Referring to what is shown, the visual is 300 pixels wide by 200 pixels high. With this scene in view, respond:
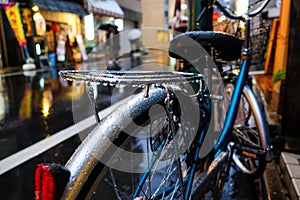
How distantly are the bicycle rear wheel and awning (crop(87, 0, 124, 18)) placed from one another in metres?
20.3

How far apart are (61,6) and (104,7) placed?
24.2 ft

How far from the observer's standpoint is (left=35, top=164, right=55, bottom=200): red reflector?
36.7 inches

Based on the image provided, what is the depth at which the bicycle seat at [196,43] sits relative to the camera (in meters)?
1.78

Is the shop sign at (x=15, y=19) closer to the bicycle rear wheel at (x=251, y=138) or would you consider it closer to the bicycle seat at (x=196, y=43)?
the bicycle rear wheel at (x=251, y=138)

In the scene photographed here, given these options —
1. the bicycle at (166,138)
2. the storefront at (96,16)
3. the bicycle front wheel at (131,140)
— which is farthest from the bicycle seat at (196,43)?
the storefront at (96,16)

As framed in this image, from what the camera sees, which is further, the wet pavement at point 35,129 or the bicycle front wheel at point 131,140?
the wet pavement at point 35,129

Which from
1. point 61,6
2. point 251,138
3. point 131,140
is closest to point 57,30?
point 61,6

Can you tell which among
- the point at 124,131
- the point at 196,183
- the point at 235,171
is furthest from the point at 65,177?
the point at 235,171

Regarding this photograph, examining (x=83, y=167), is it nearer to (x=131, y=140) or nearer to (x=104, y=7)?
(x=131, y=140)

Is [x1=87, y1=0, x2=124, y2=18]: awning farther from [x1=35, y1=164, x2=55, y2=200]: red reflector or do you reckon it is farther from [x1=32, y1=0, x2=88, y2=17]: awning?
[x1=35, y1=164, x2=55, y2=200]: red reflector

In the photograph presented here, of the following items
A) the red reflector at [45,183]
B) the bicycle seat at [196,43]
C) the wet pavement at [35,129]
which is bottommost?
the wet pavement at [35,129]

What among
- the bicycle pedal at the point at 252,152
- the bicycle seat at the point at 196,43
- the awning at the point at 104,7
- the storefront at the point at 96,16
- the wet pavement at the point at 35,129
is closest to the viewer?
the bicycle seat at the point at 196,43

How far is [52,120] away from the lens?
503 centimetres

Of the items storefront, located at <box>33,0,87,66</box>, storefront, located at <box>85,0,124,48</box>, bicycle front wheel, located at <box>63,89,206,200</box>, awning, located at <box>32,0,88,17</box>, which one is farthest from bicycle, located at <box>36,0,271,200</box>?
storefront, located at <box>85,0,124,48</box>
